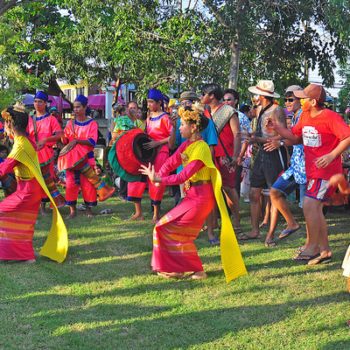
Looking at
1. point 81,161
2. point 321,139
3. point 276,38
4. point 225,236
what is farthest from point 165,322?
point 276,38

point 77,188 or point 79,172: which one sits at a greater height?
point 79,172

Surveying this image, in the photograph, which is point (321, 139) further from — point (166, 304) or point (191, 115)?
point (166, 304)

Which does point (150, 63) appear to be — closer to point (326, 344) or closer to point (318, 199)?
point (318, 199)

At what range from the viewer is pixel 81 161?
27.9 ft

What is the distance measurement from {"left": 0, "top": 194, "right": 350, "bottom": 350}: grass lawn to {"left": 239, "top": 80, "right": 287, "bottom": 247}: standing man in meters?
0.60

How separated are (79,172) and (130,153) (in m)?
1.14

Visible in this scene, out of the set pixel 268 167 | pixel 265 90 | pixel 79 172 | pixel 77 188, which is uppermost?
pixel 265 90

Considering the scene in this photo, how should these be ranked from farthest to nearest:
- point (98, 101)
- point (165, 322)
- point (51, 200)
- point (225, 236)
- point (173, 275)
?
1. point (98, 101)
2. point (51, 200)
3. point (173, 275)
4. point (225, 236)
5. point (165, 322)

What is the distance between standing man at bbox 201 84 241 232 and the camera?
278 inches

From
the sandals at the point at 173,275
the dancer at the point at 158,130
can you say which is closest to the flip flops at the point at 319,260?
the sandals at the point at 173,275

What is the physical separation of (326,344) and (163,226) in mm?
1985

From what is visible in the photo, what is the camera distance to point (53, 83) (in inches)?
1048

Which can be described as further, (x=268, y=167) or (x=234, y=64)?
(x=234, y=64)

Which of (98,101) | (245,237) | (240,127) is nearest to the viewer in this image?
(245,237)
